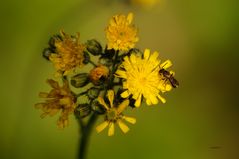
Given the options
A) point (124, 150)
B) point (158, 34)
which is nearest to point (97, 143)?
point (124, 150)

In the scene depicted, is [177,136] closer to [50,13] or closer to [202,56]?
[202,56]

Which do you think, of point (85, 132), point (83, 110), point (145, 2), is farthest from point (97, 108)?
point (145, 2)

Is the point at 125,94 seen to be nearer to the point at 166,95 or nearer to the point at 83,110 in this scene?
the point at 83,110

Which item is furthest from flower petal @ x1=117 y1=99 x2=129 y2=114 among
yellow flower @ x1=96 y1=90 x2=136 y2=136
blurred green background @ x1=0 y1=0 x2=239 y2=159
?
blurred green background @ x1=0 y1=0 x2=239 y2=159

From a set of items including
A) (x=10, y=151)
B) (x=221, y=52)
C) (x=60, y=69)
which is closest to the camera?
(x=60, y=69)

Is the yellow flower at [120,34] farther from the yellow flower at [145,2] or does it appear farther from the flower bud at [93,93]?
the yellow flower at [145,2]

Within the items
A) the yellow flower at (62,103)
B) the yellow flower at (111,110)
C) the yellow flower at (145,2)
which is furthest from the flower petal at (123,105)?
the yellow flower at (145,2)
